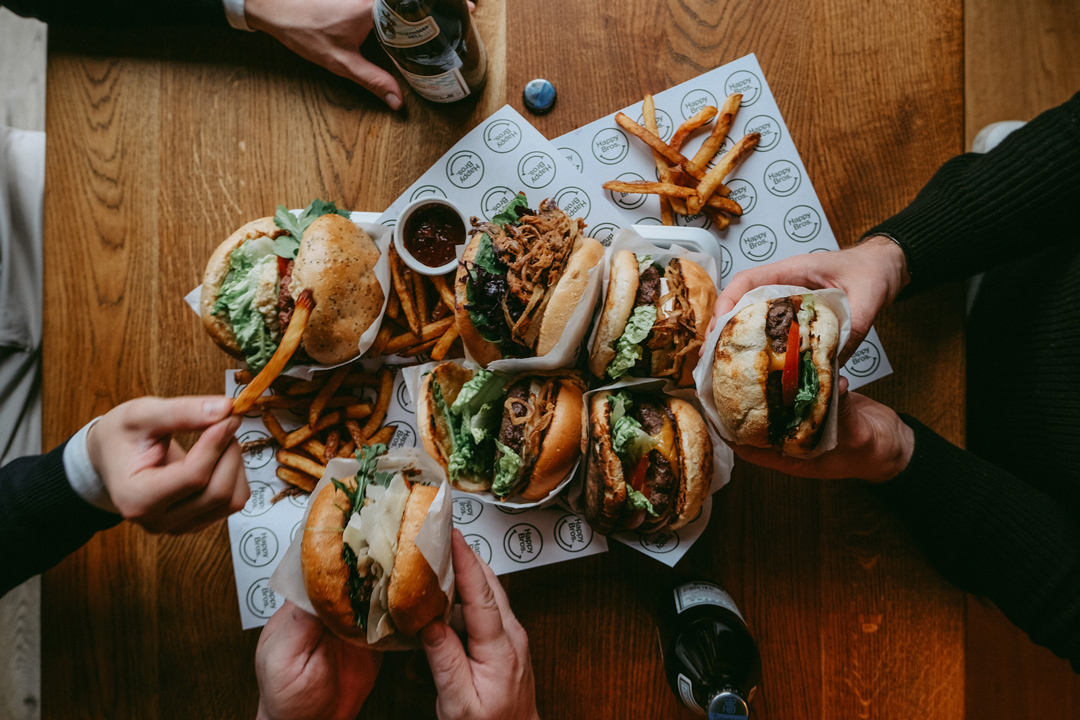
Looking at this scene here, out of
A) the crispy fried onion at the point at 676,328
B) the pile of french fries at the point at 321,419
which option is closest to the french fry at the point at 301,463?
the pile of french fries at the point at 321,419

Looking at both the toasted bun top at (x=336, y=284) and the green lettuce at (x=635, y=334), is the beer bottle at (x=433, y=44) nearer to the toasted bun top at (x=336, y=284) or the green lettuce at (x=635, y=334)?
the toasted bun top at (x=336, y=284)

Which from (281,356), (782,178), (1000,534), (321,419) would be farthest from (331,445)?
(1000,534)

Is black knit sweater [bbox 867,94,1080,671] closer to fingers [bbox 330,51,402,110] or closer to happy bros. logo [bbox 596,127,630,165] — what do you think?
happy bros. logo [bbox 596,127,630,165]

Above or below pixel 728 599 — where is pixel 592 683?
below

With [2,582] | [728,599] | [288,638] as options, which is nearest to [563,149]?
[728,599]

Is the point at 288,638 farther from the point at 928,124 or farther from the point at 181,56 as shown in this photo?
the point at 928,124

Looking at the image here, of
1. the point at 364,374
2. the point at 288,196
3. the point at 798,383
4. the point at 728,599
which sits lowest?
the point at 728,599

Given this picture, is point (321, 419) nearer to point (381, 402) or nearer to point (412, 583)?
point (381, 402)
